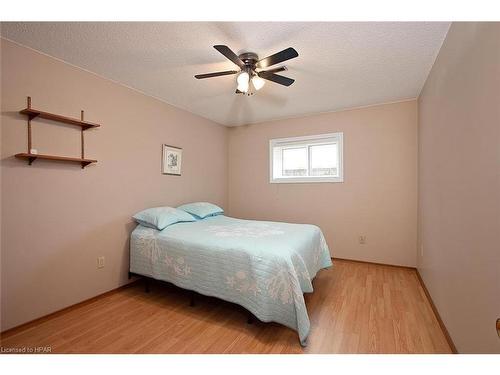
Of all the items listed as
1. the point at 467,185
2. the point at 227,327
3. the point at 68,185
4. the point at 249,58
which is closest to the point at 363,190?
the point at 467,185

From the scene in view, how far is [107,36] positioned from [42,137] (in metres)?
1.03

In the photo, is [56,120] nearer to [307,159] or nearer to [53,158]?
[53,158]

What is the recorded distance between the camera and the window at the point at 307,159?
3508 mm

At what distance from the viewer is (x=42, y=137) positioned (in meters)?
1.93

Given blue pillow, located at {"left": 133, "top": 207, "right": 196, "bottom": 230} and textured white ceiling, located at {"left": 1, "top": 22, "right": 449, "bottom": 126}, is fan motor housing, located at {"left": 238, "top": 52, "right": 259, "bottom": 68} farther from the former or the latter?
blue pillow, located at {"left": 133, "top": 207, "right": 196, "bottom": 230}

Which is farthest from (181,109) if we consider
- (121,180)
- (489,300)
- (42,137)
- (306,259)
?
(489,300)

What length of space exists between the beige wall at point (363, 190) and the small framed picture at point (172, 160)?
1.48 m

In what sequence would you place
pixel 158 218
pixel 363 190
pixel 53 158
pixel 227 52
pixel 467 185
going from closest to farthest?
pixel 467 185 → pixel 227 52 → pixel 53 158 → pixel 158 218 → pixel 363 190

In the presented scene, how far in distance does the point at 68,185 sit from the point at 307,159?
3158 mm

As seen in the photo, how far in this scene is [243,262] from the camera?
1.81 metres

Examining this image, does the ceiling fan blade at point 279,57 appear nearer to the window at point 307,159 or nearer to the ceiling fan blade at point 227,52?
the ceiling fan blade at point 227,52

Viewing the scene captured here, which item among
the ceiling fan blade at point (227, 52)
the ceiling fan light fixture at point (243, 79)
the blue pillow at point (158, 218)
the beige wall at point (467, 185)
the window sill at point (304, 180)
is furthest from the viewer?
the window sill at point (304, 180)

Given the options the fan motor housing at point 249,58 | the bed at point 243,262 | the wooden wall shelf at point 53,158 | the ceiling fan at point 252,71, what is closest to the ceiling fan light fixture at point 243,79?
the ceiling fan at point 252,71

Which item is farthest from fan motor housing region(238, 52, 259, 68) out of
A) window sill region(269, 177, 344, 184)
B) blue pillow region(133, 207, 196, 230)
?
window sill region(269, 177, 344, 184)
